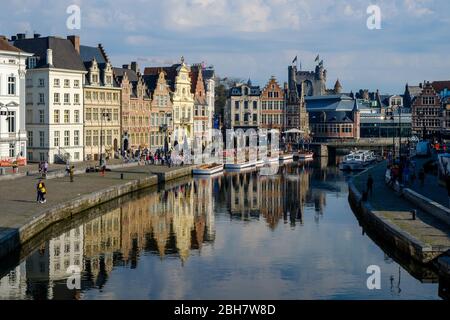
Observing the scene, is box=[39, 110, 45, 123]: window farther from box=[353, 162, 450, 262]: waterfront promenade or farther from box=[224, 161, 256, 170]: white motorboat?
box=[353, 162, 450, 262]: waterfront promenade

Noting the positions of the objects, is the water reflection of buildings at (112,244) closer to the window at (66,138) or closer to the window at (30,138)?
the window at (66,138)

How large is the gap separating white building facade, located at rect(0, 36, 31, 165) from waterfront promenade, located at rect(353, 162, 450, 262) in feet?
101

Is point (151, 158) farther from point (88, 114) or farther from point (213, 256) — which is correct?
point (213, 256)

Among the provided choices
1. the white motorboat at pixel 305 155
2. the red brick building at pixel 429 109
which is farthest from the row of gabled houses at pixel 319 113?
the white motorboat at pixel 305 155

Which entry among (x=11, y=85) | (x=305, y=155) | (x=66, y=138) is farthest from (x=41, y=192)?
(x=305, y=155)

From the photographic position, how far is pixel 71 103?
69.2 metres

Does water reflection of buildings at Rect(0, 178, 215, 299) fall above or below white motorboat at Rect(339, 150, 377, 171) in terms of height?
below

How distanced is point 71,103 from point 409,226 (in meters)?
44.2

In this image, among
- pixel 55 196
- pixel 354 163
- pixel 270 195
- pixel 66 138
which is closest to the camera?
pixel 55 196

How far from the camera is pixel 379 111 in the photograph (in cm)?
15188

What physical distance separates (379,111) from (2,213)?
415 ft

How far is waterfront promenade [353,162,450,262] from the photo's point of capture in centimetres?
2784

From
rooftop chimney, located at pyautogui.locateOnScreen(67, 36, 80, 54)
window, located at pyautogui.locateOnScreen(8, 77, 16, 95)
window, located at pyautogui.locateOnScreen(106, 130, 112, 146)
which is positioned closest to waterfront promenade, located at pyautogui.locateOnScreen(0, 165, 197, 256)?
window, located at pyautogui.locateOnScreen(8, 77, 16, 95)
